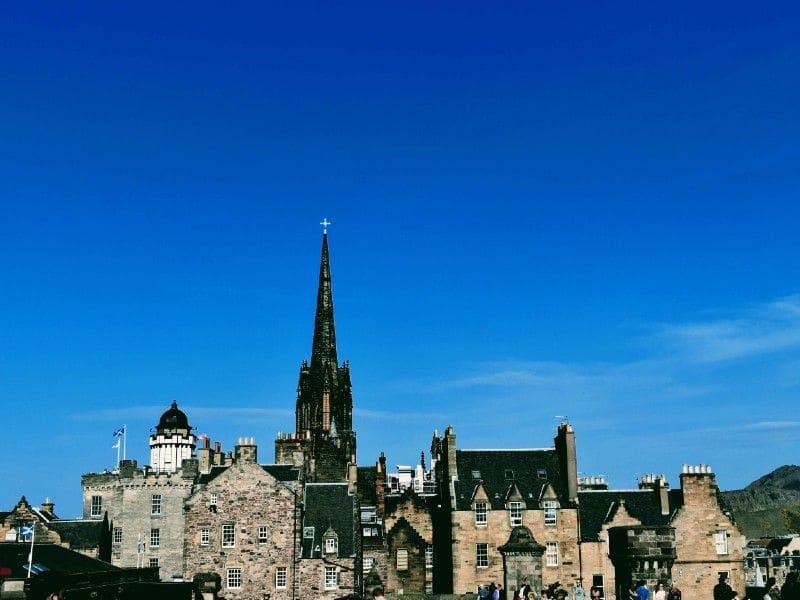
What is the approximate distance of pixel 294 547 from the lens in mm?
53750

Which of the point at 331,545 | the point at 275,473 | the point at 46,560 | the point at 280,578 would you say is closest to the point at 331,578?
the point at 331,545

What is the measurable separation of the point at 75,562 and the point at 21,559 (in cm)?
402

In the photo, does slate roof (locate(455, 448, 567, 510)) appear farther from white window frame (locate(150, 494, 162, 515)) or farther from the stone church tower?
the stone church tower

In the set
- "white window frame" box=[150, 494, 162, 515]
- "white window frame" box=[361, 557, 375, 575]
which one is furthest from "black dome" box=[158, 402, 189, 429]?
"white window frame" box=[361, 557, 375, 575]

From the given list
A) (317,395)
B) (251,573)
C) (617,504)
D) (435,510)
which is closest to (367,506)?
(435,510)

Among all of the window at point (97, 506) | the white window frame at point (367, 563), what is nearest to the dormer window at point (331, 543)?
the white window frame at point (367, 563)

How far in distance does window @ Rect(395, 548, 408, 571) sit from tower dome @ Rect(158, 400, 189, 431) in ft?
68.5

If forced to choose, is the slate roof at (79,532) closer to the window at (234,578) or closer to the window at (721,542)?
the window at (234,578)

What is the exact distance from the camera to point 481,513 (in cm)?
5422

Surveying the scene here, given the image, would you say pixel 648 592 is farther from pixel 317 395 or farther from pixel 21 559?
pixel 317 395

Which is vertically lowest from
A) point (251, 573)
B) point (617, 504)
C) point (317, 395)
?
point (251, 573)

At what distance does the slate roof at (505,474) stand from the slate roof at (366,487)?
687cm

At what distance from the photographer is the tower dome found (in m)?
69.7

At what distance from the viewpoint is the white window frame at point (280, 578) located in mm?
53375
